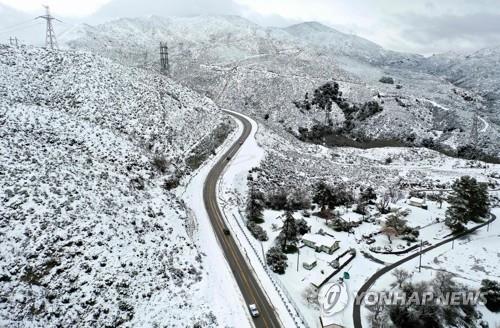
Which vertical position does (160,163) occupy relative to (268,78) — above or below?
below

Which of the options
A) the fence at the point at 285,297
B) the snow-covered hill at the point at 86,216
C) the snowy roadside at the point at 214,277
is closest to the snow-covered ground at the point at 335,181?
the fence at the point at 285,297

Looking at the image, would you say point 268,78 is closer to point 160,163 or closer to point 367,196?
point 367,196

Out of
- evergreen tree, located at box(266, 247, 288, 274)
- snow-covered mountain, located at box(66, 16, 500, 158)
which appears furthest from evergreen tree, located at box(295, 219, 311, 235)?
snow-covered mountain, located at box(66, 16, 500, 158)

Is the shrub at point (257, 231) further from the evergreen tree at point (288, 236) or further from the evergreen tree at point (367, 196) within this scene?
the evergreen tree at point (367, 196)

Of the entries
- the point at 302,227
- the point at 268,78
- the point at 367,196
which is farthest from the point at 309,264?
the point at 268,78

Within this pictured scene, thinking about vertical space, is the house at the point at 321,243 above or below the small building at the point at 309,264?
above

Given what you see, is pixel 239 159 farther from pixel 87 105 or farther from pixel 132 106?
pixel 87 105

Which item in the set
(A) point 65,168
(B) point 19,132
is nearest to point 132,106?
→ (B) point 19,132
